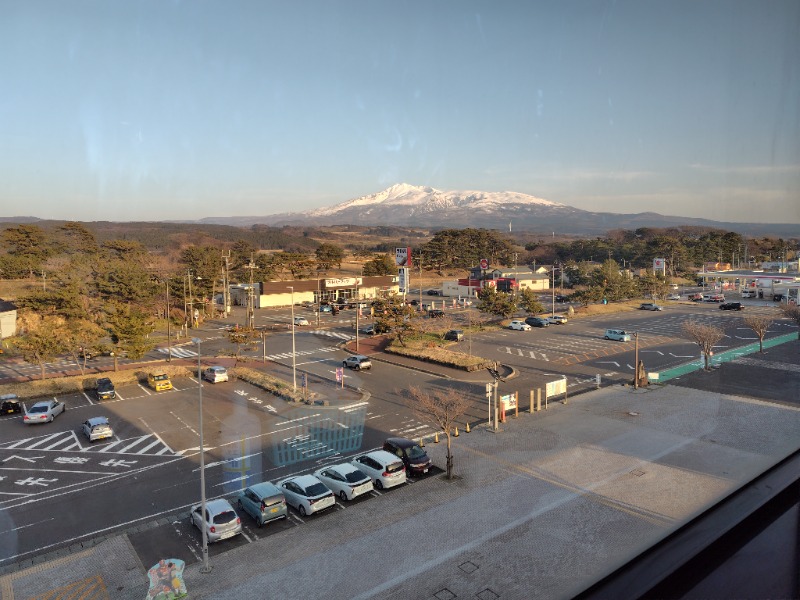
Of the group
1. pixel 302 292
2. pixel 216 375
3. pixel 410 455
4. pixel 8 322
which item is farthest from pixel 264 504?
pixel 302 292

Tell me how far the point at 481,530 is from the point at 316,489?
1.65 meters

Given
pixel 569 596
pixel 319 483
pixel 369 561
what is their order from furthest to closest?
pixel 319 483 → pixel 369 561 → pixel 569 596

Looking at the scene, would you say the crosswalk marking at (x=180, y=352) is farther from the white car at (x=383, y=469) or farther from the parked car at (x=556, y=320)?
the parked car at (x=556, y=320)

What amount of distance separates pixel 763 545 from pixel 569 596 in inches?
11.4

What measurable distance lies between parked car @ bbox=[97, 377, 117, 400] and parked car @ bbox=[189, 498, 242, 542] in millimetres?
5450

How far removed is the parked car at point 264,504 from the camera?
491cm

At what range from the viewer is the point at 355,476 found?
5516 millimetres

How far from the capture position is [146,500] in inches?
217

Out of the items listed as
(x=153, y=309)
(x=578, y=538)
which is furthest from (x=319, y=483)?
(x=153, y=309)

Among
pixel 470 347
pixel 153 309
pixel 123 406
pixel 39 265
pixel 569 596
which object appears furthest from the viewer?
pixel 39 265

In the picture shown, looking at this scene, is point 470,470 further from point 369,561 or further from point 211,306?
point 211,306

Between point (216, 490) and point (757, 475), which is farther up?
point (757, 475)

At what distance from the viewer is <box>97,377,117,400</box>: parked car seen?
Answer: 9242 millimetres

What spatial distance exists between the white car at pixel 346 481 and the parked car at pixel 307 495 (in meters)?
0.16
